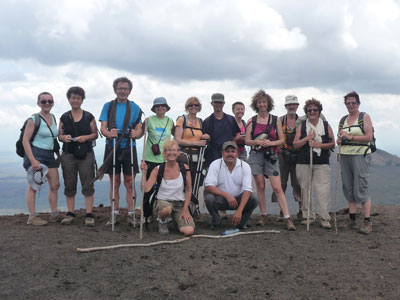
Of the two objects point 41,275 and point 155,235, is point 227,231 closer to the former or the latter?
point 155,235

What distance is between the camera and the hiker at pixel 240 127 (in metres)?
8.59

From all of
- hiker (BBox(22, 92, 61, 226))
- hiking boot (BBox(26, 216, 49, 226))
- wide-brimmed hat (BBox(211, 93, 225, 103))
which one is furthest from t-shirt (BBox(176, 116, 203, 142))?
hiking boot (BBox(26, 216, 49, 226))

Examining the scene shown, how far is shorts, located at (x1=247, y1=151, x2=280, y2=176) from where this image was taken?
8.08 meters

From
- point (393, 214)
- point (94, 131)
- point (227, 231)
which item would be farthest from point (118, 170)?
point (393, 214)

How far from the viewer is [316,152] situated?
815cm

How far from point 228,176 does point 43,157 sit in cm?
423

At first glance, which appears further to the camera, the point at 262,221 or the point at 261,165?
the point at 262,221

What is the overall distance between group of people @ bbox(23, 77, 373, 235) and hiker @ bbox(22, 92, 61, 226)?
0.07ft

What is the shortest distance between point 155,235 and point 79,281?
8.09 feet

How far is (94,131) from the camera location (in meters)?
8.17

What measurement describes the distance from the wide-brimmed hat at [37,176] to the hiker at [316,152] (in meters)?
5.81

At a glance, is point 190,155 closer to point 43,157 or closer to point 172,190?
point 172,190

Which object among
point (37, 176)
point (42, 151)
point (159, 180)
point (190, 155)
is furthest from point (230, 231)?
point (42, 151)

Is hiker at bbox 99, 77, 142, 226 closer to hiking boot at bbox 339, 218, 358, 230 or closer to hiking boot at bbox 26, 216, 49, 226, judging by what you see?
hiking boot at bbox 26, 216, 49, 226
